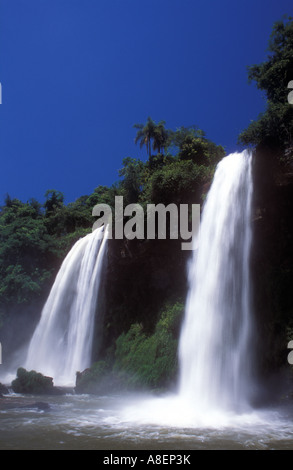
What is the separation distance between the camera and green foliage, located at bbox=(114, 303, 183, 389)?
11523 mm

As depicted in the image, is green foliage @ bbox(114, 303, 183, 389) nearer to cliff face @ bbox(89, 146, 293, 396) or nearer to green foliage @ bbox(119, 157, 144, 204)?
cliff face @ bbox(89, 146, 293, 396)

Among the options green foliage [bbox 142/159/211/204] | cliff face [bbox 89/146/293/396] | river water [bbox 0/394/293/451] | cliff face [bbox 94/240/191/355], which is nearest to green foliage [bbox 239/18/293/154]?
cliff face [bbox 89/146/293/396]

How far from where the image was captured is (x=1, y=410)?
26.4 ft

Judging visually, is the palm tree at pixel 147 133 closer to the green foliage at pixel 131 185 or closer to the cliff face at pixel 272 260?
the green foliage at pixel 131 185

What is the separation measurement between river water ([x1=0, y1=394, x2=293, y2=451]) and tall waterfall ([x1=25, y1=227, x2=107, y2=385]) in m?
5.82

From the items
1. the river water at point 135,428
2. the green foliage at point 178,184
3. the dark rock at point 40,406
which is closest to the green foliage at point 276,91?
the green foliage at point 178,184

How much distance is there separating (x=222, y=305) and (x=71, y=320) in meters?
8.56

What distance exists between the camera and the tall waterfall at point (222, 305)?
30.6ft

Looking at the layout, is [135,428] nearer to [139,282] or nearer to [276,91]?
[139,282]

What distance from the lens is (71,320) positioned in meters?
16.2

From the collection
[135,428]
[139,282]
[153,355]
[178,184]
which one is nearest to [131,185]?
[178,184]

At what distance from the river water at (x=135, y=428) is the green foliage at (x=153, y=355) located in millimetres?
2146

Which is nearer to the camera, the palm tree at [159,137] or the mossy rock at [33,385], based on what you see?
the mossy rock at [33,385]
